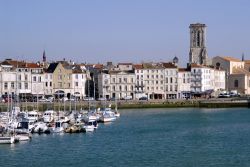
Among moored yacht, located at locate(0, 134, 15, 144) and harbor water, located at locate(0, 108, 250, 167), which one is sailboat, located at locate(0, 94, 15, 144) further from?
harbor water, located at locate(0, 108, 250, 167)

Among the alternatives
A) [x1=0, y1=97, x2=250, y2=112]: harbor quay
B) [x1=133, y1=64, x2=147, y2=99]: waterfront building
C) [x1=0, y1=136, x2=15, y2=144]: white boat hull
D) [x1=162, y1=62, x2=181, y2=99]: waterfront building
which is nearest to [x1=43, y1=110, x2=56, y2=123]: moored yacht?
[x1=0, y1=136, x2=15, y2=144]: white boat hull

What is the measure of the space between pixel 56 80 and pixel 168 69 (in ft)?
46.4

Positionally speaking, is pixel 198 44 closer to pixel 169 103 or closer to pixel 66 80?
pixel 169 103

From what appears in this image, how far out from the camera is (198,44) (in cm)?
9688

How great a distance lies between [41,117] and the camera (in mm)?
50344

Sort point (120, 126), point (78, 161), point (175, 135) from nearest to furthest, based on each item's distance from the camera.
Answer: point (78, 161) < point (175, 135) < point (120, 126)

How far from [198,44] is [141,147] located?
62.5 metres

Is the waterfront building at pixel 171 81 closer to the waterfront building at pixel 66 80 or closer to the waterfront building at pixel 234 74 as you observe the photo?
the waterfront building at pixel 66 80

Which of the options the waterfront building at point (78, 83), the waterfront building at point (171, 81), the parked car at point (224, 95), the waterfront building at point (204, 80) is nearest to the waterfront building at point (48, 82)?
the waterfront building at point (78, 83)

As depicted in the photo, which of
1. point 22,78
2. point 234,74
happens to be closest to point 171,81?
point 234,74

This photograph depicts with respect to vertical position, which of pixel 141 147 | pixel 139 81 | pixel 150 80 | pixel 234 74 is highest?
pixel 234 74

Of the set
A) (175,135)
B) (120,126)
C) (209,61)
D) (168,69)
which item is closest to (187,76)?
(168,69)

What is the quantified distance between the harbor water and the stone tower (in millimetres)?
45653

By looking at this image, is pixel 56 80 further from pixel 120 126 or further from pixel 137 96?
pixel 120 126
